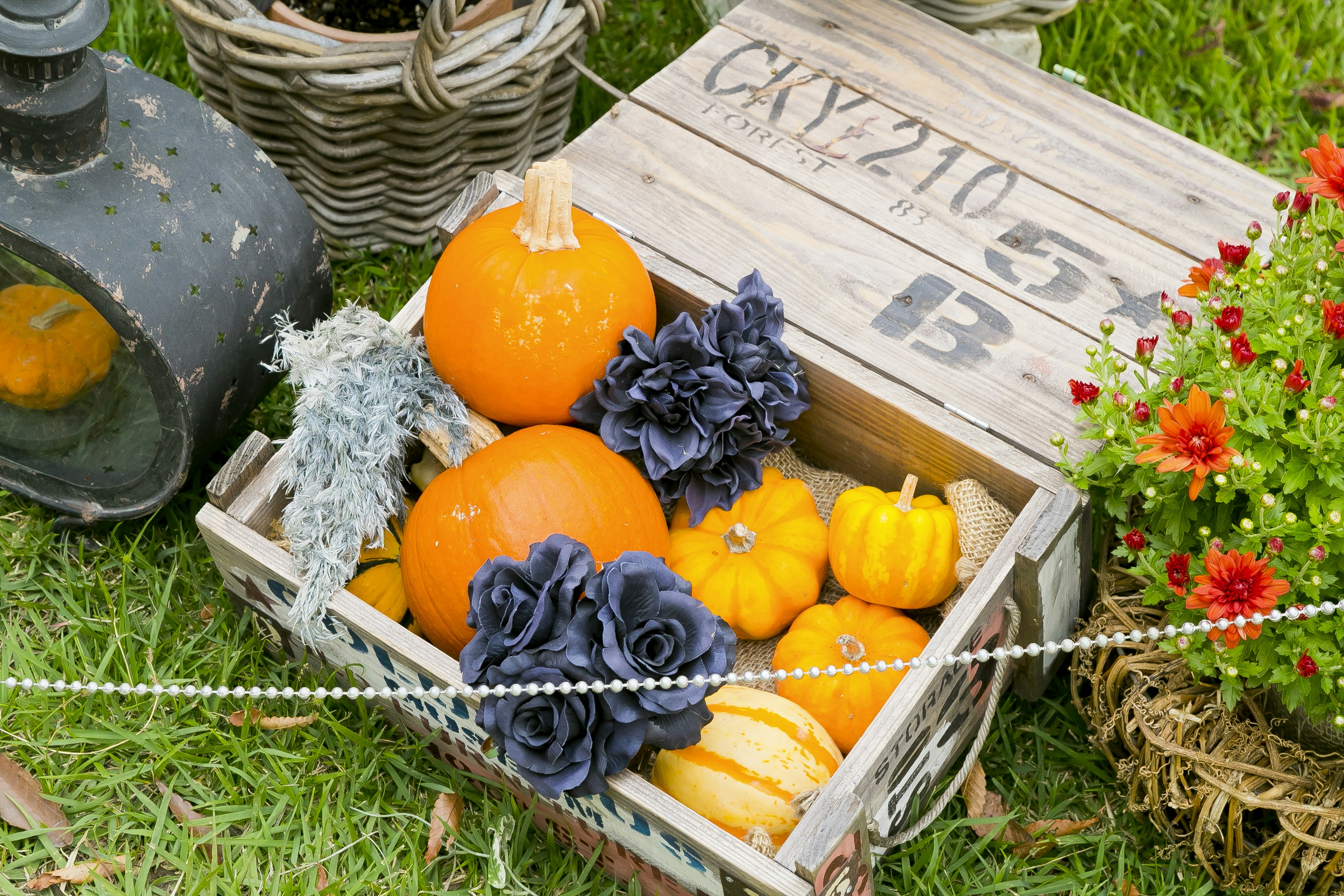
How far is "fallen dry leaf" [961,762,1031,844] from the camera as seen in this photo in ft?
6.86

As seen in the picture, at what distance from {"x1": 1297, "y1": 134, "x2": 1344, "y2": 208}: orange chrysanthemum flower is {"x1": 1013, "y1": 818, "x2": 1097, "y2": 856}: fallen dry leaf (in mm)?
1099

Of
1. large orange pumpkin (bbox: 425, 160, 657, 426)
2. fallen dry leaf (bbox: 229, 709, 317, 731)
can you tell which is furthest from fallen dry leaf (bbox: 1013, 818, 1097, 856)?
fallen dry leaf (bbox: 229, 709, 317, 731)

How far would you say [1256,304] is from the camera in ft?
5.81

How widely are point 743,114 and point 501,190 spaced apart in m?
0.56

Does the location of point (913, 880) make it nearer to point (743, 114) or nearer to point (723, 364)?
point (723, 364)

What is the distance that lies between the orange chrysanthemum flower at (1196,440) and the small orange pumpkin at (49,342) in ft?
5.61

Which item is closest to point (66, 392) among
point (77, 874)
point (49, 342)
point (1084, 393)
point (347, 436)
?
point (49, 342)

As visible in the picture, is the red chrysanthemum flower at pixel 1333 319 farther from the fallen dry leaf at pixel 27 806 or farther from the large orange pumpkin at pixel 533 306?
the fallen dry leaf at pixel 27 806

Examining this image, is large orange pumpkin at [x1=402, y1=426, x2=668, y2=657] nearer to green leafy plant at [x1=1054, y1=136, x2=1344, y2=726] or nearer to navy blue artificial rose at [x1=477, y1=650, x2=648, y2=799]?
navy blue artificial rose at [x1=477, y1=650, x2=648, y2=799]

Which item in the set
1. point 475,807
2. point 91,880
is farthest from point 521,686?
point 91,880

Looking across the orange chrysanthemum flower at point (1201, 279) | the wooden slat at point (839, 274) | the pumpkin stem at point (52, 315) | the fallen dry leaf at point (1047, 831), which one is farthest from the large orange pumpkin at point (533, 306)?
the fallen dry leaf at point (1047, 831)

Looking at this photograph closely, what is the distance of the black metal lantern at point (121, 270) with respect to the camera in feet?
6.12

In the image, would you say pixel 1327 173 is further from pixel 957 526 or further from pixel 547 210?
pixel 547 210

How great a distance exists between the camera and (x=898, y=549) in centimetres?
196
